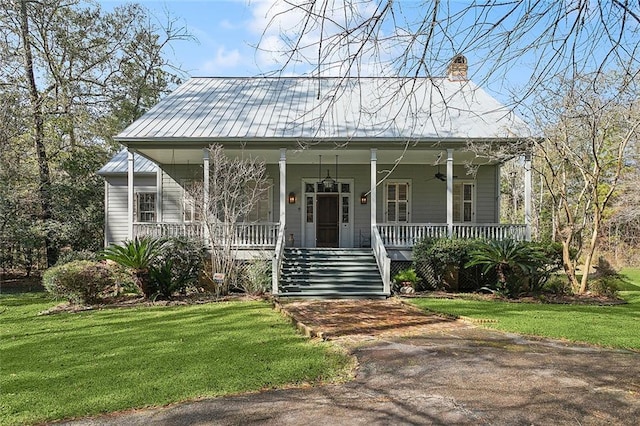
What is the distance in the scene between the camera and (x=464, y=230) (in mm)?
13312

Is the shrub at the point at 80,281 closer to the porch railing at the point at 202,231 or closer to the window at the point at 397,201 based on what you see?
the porch railing at the point at 202,231

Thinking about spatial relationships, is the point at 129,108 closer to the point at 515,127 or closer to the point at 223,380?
the point at 515,127

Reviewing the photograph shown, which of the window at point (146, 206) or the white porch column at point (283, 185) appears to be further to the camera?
the window at point (146, 206)

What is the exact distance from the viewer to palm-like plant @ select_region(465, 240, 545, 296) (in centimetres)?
1120

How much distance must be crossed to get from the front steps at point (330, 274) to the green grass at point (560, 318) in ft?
4.89

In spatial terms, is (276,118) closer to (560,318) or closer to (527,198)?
(527,198)

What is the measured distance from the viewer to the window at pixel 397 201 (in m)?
15.8

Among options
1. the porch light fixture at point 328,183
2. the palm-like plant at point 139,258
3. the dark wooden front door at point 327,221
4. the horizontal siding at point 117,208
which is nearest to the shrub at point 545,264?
the dark wooden front door at point 327,221

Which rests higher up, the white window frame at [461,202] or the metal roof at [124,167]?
the metal roof at [124,167]

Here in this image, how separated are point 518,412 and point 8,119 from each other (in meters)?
17.8

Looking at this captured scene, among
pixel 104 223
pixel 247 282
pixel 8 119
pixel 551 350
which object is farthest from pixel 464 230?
pixel 8 119

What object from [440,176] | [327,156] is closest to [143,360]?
[327,156]

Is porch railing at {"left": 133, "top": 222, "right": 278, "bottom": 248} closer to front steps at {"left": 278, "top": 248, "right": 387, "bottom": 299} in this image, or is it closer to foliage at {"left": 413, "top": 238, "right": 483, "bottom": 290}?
front steps at {"left": 278, "top": 248, "right": 387, "bottom": 299}

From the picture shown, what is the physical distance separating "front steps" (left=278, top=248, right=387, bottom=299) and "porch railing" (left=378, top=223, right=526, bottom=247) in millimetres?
889
